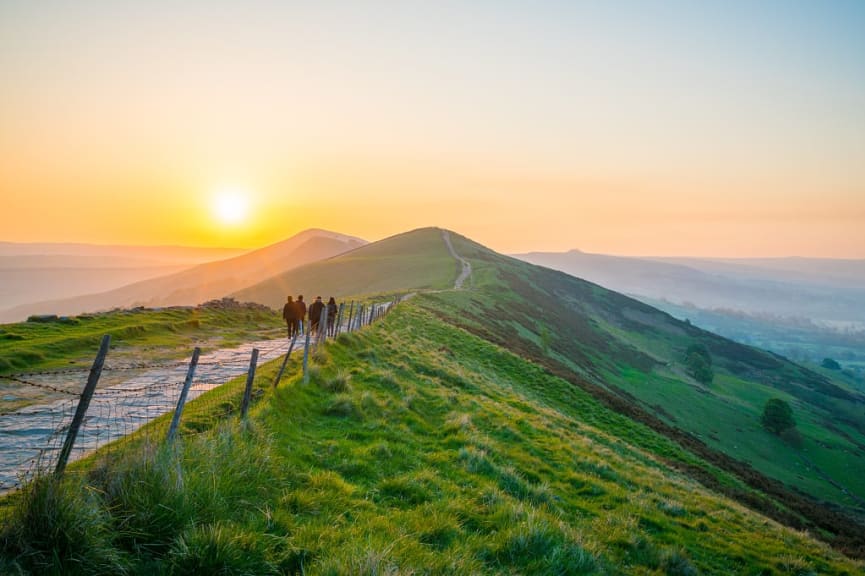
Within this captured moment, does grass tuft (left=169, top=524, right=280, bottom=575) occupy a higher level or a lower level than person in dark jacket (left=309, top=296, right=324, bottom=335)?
lower

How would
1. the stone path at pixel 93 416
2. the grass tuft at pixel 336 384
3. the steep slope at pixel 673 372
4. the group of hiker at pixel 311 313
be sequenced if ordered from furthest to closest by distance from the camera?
the steep slope at pixel 673 372
the group of hiker at pixel 311 313
the grass tuft at pixel 336 384
the stone path at pixel 93 416

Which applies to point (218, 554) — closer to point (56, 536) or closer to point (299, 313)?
point (56, 536)

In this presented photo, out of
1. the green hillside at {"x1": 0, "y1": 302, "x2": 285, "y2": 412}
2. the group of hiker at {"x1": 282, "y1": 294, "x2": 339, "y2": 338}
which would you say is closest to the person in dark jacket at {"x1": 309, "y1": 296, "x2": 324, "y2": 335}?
the group of hiker at {"x1": 282, "y1": 294, "x2": 339, "y2": 338}

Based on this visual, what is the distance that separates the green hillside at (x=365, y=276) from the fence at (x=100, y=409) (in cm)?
6333

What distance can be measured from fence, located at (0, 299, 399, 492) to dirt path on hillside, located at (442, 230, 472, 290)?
59.8 meters

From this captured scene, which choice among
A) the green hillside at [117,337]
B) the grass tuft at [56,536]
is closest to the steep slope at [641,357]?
the green hillside at [117,337]

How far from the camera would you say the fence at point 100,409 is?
624 cm

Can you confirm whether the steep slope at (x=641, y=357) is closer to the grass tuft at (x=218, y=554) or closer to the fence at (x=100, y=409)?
the fence at (x=100, y=409)

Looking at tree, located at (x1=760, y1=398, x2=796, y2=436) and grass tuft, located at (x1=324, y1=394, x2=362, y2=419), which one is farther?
tree, located at (x1=760, y1=398, x2=796, y2=436)

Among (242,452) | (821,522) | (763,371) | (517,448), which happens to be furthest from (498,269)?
(242,452)

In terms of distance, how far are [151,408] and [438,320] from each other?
2888 cm

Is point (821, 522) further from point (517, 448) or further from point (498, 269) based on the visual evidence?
point (498, 269)

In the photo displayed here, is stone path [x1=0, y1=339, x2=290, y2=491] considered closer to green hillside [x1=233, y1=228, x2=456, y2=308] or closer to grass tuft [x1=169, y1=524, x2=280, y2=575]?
grass tuft [x1=169, y1=524, x2=280, y2=575]

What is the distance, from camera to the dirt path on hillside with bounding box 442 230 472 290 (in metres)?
81.9
